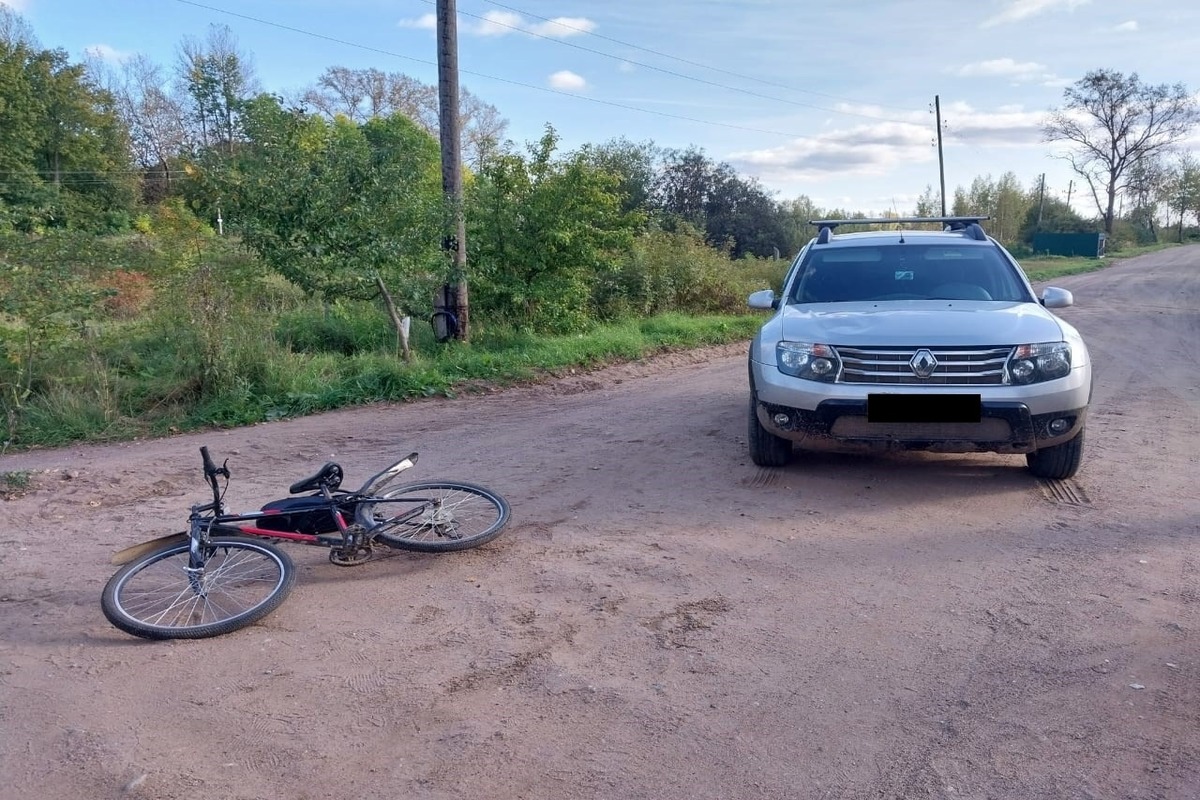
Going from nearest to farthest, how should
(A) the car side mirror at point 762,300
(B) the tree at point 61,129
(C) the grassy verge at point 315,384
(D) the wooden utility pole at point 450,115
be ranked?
(A) the car side mirror at point 762,300 → (C) the grassy verge at point 315,384 → (D) the wooden utility pole at point 450,115 → (B) the tree at point 61,129

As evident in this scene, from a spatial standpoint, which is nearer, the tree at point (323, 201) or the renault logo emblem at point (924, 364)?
the renault logo emblem at point (924, 364)

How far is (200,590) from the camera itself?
4391 mm

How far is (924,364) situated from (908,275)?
5.18 feet

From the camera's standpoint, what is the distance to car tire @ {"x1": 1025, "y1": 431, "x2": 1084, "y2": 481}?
6039mm

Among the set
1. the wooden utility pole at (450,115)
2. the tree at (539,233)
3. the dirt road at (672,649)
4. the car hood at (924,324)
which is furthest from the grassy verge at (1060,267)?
the dirt road at (672,649)

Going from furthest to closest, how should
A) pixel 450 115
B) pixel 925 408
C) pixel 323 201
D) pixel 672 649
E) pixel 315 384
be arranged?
pixel 450 115
pixel 323 201
pixel 315 384
pixel 925 408
pixel 672 649

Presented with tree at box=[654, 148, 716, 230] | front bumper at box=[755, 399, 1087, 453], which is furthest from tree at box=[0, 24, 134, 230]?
front bumper at box=[755, 399, 1087, 453]

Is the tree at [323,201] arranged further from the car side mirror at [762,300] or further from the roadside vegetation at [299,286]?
the car side mirror at [762,300]

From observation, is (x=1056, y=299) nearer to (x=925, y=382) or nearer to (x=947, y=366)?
(x=947, y=366)

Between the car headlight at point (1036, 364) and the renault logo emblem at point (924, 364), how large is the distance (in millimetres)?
461

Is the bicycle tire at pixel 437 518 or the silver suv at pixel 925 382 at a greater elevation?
the silver suv at pixel 925 382

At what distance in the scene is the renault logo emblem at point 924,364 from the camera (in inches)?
225

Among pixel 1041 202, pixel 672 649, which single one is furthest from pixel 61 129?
pixel 1041 202

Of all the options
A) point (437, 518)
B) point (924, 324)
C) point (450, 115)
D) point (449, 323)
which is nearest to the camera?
point (437, 518)
